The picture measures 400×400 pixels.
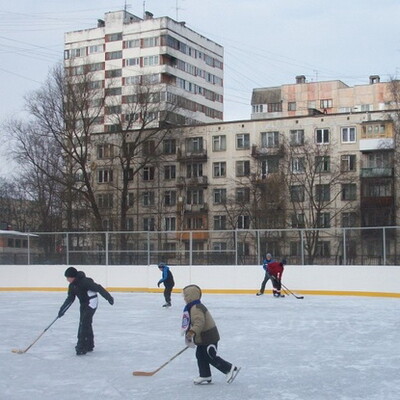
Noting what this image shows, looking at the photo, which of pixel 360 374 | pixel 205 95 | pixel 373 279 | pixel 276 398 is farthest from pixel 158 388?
pixel 205 95

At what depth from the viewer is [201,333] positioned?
7.22 m

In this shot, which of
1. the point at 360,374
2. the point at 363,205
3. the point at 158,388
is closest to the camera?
the point at 158,388

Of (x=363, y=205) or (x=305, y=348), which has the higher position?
(x=363, y=205)

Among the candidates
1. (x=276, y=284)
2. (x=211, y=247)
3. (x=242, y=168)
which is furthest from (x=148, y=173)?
(x=276, y=284)

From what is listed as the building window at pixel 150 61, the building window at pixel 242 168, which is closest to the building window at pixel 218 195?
the building window at pixel 242 168

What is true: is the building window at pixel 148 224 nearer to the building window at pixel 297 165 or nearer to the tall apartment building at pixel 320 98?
the building window at pixel 297 165

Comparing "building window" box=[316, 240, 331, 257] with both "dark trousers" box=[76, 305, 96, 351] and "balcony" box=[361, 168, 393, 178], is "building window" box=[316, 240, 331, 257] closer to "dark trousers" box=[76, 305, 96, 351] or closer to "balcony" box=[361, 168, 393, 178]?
"dark trousers" box=[76, 305, 96, 351]

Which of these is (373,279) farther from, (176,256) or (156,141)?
(156,141)

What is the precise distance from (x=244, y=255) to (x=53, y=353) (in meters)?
13.2

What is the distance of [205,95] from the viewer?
2648 inches

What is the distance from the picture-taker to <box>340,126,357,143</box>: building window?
45344 millimetres

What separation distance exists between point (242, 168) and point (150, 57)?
18.6m

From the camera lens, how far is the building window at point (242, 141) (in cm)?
4869

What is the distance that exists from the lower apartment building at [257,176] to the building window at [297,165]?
0.20 feet
